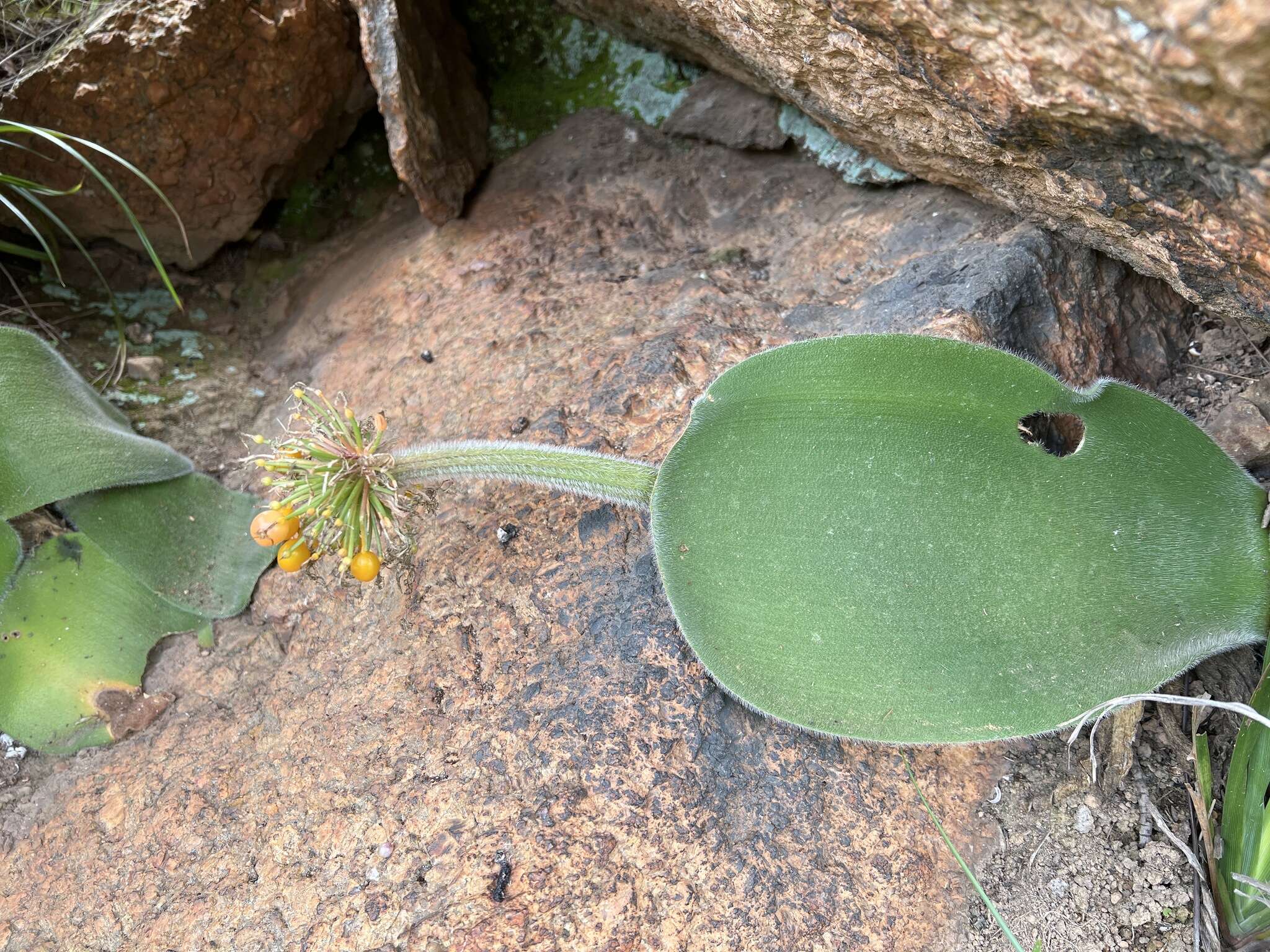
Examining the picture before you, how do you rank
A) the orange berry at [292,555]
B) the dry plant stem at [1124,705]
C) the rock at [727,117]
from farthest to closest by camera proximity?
the rock at [727,117] → the orange berry at [292,555] → the dry plant stem at [1124,705]

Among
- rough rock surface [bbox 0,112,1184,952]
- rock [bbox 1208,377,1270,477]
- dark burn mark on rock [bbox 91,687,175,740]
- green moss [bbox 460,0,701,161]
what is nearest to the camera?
rough rock surface [bbox 0,112,1184,952]

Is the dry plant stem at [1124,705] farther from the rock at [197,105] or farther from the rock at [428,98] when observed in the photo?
the rock at [197,105]

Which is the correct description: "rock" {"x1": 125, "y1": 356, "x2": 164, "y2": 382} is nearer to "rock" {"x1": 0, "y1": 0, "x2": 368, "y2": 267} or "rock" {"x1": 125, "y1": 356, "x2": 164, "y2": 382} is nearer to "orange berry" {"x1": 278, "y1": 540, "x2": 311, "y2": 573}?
"rock" {"x1": 0, "y1": 0, "x2": 368, "y2": 267}

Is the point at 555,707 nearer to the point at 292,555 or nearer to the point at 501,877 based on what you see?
the point at 501,877

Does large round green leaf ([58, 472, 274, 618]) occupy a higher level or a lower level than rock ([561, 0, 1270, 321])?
lower

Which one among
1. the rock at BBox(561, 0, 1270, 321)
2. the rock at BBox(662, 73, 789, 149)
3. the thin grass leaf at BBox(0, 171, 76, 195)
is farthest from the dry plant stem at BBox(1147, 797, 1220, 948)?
the thin grass leaf at BBox(0, 171, 76, 195)

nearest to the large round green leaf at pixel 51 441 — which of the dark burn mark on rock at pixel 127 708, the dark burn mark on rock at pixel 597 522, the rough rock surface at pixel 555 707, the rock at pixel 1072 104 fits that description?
the rough rock surface at pixel 555 707
